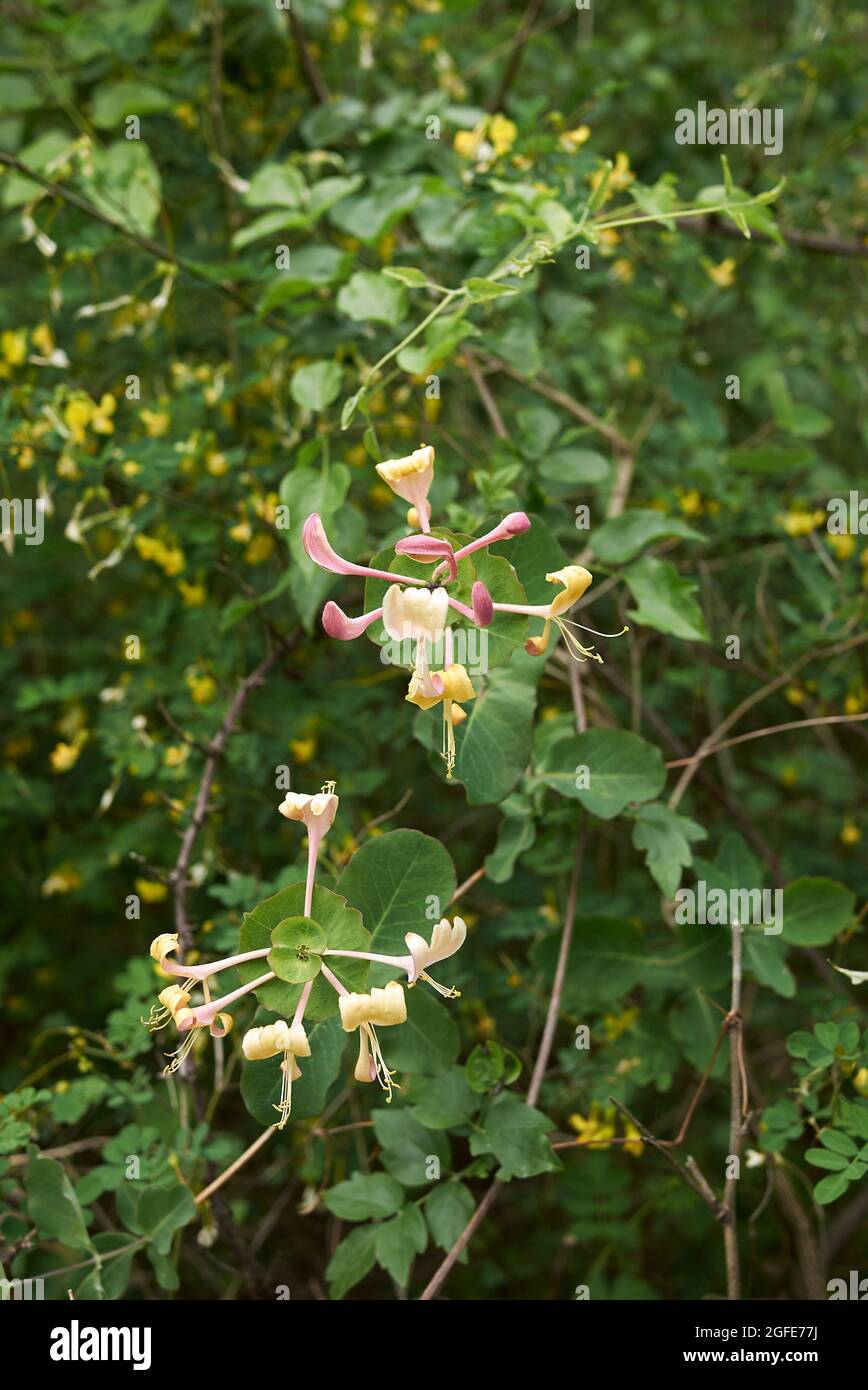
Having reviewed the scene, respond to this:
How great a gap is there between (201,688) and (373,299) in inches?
18.8

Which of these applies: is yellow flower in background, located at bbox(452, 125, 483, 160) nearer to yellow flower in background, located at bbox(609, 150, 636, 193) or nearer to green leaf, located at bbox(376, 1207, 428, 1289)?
yellow flower in background, located at bbox(609, 150, 636, 193)

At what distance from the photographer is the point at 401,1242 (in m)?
0.91

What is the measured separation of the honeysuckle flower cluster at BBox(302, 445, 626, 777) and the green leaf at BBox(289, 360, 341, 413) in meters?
0.42

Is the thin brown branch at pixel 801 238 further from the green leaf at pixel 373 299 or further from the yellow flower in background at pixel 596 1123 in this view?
the yellow flower in background at pixel 596 1123

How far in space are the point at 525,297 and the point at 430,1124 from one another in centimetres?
85

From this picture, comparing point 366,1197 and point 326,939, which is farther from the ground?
point 326,939

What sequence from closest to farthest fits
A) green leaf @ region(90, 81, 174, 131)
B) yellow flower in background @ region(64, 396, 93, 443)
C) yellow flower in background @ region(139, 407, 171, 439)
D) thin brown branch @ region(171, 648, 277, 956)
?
thin brown branch @ region(171, 648, 277, 956) → yellow flower in background @ region(64, 396, 93, 443) → yellow flower in background @ region(139, 407, 171, 439) → green leaf @ region(90, 81, 174, 131)

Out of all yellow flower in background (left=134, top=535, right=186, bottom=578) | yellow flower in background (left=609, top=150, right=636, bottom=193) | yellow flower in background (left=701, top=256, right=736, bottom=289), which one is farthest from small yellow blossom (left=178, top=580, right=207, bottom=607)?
yellow flower in background (left=701, top=256, right=736, bottom=289)

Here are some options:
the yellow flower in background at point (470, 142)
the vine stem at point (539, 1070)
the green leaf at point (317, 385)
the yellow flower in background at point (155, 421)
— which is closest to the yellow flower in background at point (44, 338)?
the yellow flower in background at point (155, 421)

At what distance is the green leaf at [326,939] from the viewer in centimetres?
74

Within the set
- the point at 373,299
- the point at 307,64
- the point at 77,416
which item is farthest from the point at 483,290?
the point at 307,64

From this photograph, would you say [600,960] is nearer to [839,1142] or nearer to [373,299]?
[839,1142]

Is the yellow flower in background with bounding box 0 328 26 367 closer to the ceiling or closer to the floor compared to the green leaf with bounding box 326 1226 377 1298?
closer to the ceiling

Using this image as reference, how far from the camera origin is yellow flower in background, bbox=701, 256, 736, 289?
1459 millimetres
